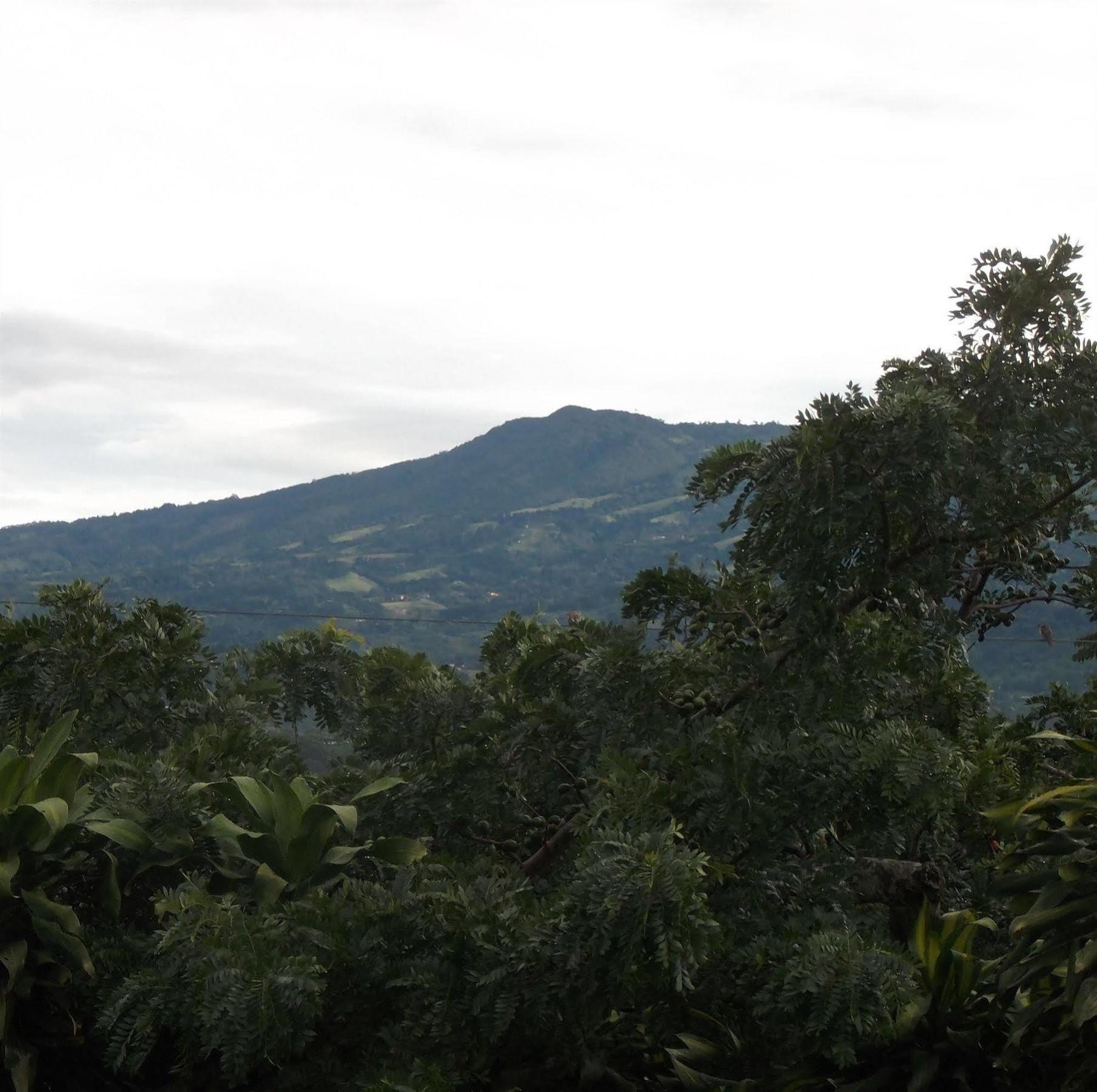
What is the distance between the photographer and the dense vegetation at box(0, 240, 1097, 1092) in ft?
13.8

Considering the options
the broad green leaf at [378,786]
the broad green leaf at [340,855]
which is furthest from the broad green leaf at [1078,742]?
the broad green leaf at [340,855]

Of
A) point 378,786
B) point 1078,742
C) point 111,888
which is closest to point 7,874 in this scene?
point 111,888

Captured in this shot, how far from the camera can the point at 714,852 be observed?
16.0ft

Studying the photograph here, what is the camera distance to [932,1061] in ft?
14.2

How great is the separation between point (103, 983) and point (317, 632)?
16.1 feet

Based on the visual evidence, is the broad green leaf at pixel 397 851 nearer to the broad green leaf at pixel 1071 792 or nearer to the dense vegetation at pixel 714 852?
the dense vegetation at pixel 714 852

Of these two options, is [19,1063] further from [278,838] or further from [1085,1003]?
[1085,1003]

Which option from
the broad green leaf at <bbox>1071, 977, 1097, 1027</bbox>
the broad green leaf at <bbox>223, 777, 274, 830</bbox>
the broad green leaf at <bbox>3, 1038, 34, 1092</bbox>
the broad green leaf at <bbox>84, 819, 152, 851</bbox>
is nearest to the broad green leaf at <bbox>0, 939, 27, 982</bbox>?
the broad green leaf at <bbox>3, 1038, 34, 1092</bbox>

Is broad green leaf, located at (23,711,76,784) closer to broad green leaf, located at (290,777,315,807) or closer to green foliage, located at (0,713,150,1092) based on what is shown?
green foliage, located at (0,713,150,1092)

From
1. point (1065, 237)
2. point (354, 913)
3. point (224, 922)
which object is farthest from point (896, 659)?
point (224, 922)

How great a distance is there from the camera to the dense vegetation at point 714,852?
165 inches

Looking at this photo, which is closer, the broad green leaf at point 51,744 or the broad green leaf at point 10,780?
the broad green leaf at point 10,780

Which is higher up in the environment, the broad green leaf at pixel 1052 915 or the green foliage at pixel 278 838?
the green foliage at pixel 278 838

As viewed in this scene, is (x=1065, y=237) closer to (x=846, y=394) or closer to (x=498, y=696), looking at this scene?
(x=846, y=394)
